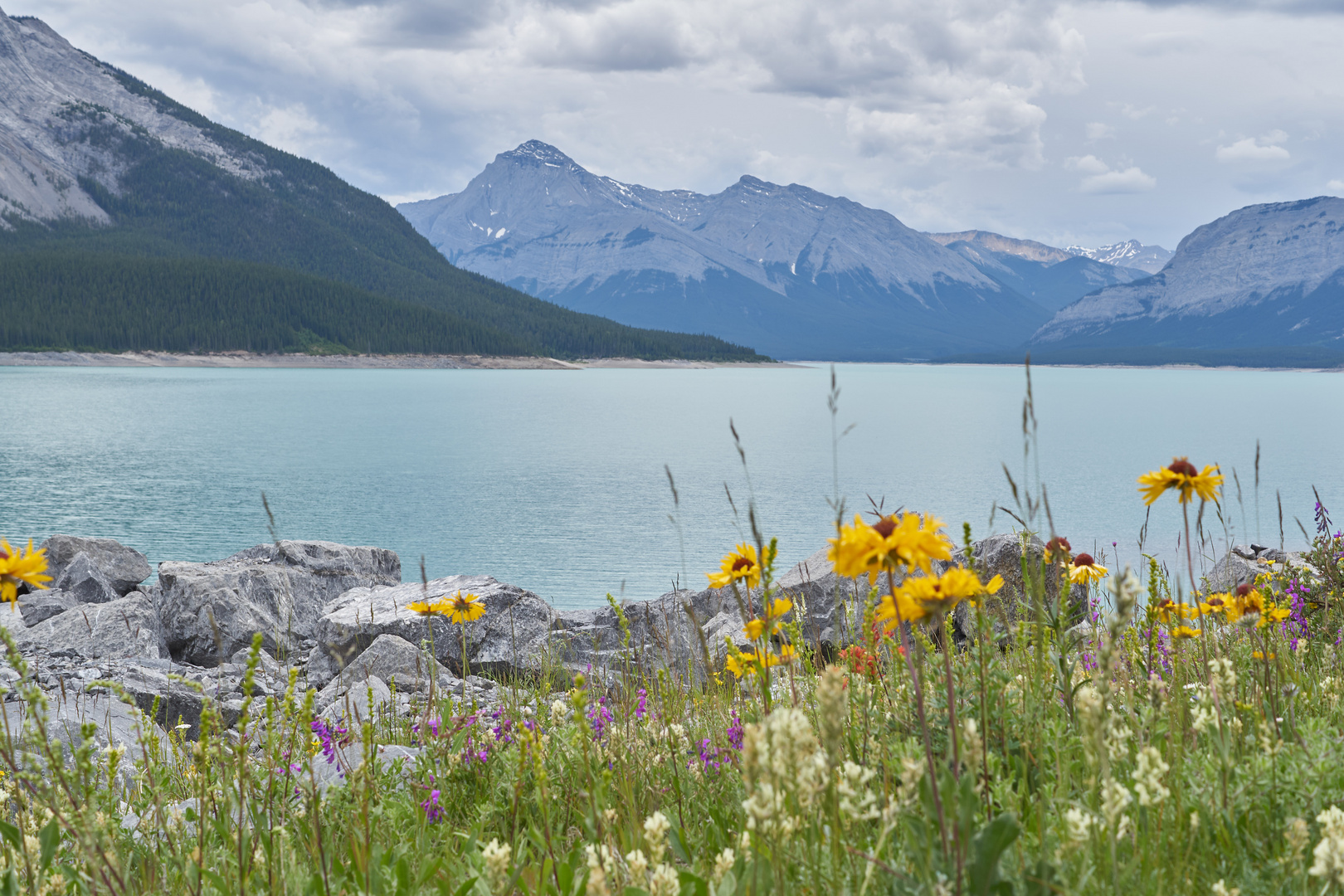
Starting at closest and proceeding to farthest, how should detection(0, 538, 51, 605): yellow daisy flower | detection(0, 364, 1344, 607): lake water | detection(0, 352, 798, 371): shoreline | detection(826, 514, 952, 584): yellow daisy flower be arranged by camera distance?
detection(826, 514, 952, 584): yellow daisy flower, detection(0, 538, 51, 605): yellow daisy flower, detection(0, 364, 1344, 607): lake water, detection(0, 352, 798, 371): shoreline

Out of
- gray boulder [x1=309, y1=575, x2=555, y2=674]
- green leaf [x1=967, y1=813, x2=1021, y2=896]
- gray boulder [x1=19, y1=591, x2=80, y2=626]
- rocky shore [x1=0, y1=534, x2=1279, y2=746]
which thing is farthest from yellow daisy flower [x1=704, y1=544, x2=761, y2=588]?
gray boulder [x1=19, y1=591, x2=80, y2=626]

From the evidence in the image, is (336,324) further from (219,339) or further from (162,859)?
(162,859)

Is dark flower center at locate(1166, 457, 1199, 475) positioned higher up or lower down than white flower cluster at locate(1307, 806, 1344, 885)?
higher up

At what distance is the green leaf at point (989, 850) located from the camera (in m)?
1.64

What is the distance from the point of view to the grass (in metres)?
1.70

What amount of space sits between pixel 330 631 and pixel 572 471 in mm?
25647

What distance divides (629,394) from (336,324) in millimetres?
98492

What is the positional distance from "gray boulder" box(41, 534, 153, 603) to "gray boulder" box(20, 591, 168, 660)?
3581mm

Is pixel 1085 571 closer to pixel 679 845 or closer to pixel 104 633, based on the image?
pixel 679 845

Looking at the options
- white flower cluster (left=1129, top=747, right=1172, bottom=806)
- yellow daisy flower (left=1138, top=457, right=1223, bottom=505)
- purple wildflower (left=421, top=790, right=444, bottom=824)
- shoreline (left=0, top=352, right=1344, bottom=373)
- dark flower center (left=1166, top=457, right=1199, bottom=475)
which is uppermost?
shoreline (left=0, top=352, right=1344, bottom=373)

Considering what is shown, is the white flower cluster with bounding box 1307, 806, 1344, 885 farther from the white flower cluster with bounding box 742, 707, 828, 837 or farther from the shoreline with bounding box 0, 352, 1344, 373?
the shoreline with bounding box 0, 352, 1344, 373

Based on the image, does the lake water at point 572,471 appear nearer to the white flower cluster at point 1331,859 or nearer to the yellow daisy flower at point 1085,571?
the yellow daisy flower at point 1085,571

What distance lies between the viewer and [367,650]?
850 centimetres

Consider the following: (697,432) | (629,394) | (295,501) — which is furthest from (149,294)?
(295,501)
